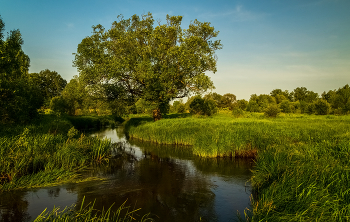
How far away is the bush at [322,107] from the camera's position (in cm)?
4366

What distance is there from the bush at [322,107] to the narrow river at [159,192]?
127 ft

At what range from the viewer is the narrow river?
24.7 ft

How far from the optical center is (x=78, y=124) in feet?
117

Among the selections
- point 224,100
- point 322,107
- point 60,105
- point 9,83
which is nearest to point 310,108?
point 322,107

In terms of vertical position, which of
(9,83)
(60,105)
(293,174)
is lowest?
(293,174)

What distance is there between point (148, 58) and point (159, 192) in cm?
1858

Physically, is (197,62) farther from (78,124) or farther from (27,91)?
(78,124)

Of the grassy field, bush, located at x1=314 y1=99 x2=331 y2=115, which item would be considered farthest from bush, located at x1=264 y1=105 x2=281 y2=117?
the grassy field

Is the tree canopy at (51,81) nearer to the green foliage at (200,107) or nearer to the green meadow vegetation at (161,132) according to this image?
the green meadow vegetation at (161,132)

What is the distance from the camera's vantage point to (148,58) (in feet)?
82.5

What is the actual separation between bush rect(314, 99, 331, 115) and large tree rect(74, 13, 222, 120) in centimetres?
2939

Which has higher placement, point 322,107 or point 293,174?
point 322,107

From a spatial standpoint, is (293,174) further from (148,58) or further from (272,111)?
(272,111)

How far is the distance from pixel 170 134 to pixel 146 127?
4.82 m
